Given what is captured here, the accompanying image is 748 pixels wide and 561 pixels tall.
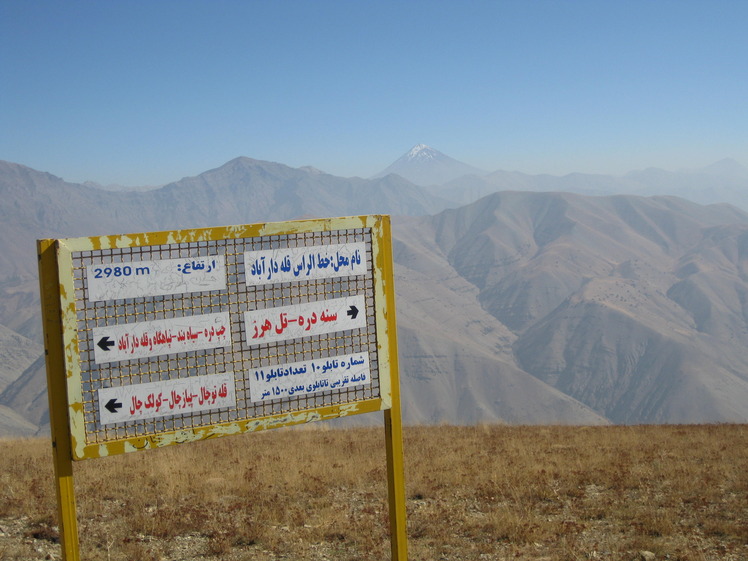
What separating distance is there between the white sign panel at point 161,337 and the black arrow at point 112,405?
0.30 m

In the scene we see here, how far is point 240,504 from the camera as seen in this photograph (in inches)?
332

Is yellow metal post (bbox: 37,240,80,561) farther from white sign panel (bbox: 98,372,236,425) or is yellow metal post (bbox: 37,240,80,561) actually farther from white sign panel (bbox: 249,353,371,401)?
white sign panel (bbox: 249,353,371,401)

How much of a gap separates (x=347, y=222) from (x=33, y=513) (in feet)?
19.1

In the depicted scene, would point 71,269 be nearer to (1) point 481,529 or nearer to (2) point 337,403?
(2) point 337,403

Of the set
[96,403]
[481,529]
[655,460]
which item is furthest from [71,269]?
[655,460]

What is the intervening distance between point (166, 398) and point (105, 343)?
2.02 ft

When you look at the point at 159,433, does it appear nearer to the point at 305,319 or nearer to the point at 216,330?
the point at 216,330

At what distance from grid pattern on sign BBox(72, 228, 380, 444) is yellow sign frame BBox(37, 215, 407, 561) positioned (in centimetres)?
6

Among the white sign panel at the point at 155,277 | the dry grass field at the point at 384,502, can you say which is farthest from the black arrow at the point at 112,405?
the dry grass field at the point at 384,502

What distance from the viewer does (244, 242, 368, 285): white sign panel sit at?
527 centimetres

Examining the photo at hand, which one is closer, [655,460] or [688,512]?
Answer: [688,512]

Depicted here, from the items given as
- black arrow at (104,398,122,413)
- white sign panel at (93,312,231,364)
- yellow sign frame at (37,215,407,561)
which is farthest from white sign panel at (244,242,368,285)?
black arrow at (104,398,122,413)

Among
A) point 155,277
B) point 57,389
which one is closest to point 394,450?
point 155,277

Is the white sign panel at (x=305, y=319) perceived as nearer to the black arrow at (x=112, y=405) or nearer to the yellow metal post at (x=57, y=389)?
the black arrow at (x=112, y=405)
